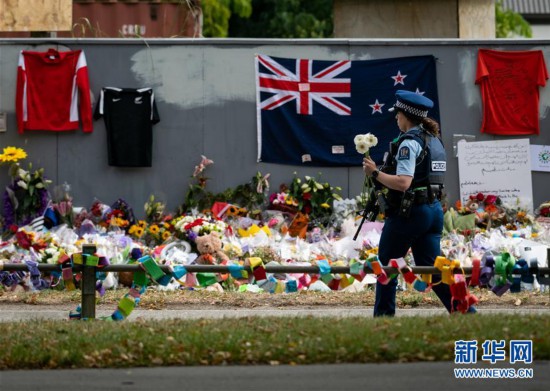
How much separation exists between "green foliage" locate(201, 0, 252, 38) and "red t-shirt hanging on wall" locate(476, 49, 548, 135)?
553 inches

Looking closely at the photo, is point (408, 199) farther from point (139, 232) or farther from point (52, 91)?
point (52, 91)

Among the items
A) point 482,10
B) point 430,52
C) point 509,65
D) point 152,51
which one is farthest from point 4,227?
point 482,10

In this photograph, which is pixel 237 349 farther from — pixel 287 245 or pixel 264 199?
pixel 264 199

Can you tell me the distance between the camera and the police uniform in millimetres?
8875

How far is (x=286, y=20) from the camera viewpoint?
31828mm

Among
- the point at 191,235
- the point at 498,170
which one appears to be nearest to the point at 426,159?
the point at 191,235

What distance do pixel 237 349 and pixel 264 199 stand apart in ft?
24.7

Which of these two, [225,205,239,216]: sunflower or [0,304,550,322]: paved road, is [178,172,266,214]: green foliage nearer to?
[225,205,239,216]: sunflower

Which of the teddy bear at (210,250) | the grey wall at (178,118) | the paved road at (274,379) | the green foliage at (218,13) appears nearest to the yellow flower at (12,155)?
the grey wall at (178,118)

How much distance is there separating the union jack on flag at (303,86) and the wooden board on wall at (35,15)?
3.14 meters

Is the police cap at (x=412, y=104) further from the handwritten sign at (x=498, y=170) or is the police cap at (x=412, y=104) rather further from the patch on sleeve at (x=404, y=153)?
the handwritten sign at (x=498, y=170)

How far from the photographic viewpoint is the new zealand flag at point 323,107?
15.2 m

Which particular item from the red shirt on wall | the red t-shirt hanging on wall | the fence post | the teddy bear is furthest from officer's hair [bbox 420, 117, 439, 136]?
the red shirt on wall

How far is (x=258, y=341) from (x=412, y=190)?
6.48ft
